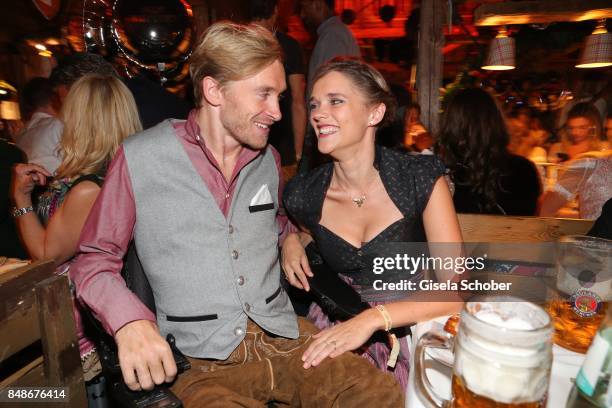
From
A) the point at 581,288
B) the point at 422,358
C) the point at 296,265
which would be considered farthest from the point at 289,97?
the point at 422,358

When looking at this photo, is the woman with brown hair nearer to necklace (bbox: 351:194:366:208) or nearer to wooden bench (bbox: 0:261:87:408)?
necklace (bbox: 351:194:366:208)

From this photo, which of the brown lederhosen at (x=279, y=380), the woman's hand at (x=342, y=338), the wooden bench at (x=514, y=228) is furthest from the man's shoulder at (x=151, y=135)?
the wooden bench at (x=514, y=228)

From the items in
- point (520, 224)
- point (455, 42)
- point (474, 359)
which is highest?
point (455, 42)

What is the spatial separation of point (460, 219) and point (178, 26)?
1.96 m

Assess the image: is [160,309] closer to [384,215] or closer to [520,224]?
[384,215]

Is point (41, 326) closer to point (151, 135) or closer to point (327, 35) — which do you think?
point (151, 135)

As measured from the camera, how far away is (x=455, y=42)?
6.22m

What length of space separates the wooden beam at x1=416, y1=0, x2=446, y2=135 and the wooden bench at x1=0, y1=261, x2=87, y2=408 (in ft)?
11.6

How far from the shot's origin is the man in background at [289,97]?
324 cm

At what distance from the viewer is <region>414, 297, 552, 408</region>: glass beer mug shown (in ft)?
2.17

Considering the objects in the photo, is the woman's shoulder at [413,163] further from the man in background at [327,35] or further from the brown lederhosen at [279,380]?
the man in background at [327,35]

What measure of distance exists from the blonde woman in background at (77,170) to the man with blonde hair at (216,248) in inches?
13.2

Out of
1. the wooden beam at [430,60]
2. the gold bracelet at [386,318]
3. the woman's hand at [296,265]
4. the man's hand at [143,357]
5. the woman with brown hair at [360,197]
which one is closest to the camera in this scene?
the man's hand at [143,357]

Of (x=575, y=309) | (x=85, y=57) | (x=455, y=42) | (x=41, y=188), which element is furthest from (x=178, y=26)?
(x=455, y=42)
